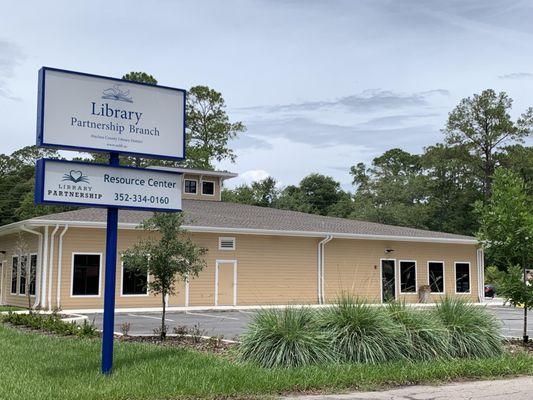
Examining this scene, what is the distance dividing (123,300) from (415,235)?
14.6 meters

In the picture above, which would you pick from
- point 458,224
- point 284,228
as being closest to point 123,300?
point 284,228

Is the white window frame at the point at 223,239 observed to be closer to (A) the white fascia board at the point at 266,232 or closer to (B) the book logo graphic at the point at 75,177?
(A) the white fascia board at the point at 266,232

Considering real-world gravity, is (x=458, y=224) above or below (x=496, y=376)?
above

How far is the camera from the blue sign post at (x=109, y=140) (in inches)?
351

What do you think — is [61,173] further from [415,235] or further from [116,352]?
[415,235]

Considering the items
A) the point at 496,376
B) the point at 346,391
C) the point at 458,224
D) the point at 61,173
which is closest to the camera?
the point at 346,391

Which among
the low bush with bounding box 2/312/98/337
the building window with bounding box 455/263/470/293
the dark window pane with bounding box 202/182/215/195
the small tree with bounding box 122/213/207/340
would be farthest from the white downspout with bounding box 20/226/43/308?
the building window with bounding box 455/263/470/293

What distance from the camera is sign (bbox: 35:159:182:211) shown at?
8.79 m

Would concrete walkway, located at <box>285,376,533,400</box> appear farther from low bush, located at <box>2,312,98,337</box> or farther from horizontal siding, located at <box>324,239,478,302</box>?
horizontal siding, located at <box>324,239,478,302</box>

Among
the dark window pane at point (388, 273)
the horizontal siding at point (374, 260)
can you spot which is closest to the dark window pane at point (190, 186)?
the horizontal siding at point (374, 260)

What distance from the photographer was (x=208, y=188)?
3428 cm

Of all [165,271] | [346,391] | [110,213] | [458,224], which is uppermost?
[458,224]

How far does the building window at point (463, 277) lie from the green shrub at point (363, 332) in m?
22.9

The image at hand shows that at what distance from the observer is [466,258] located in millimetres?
32344
